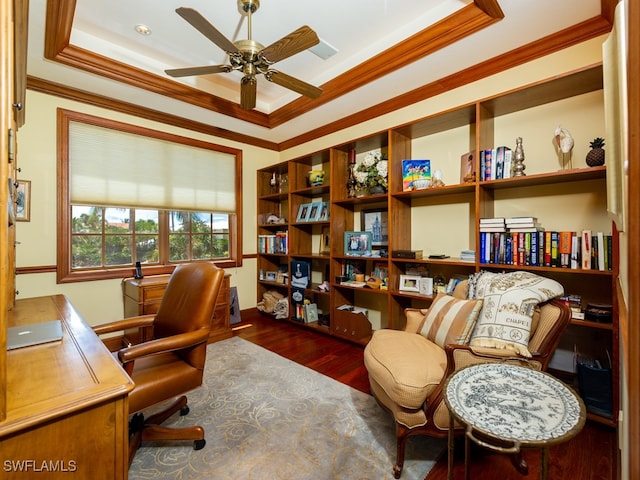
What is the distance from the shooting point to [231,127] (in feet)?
12.4

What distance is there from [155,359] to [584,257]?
104 inches

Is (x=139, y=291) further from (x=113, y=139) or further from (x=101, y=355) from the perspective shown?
(x=101, y=355)

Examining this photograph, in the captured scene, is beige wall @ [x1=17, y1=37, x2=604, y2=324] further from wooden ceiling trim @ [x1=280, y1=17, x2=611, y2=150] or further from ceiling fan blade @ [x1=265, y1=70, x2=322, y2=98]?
ceiling fan blade @ [x1=265, y1=70, x2=322, y2=98]

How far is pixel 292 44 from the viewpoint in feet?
5.87

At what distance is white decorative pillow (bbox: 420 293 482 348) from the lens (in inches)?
65.7

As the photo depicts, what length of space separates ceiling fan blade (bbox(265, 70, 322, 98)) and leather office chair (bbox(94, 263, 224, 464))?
1.44m

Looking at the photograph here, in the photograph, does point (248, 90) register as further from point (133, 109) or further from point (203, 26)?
point (133, 109)

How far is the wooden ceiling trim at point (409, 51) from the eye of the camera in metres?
1.98

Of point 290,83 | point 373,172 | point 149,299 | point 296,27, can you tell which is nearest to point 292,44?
point 290,83

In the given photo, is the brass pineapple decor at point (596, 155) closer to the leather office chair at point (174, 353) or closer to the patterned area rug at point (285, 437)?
the patterned area rug at point (285, 437)

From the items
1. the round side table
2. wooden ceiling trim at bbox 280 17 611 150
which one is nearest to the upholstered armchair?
the round side table

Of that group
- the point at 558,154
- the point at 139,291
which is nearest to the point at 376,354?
the point at 558,154

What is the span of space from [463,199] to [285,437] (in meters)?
2.32

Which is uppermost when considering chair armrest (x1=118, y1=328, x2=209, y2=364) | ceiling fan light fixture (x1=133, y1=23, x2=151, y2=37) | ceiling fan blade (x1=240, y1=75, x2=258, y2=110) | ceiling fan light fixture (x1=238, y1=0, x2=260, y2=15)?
ceiling fan light fixture (x1=133, y1=23, x2=151, y2=37)
